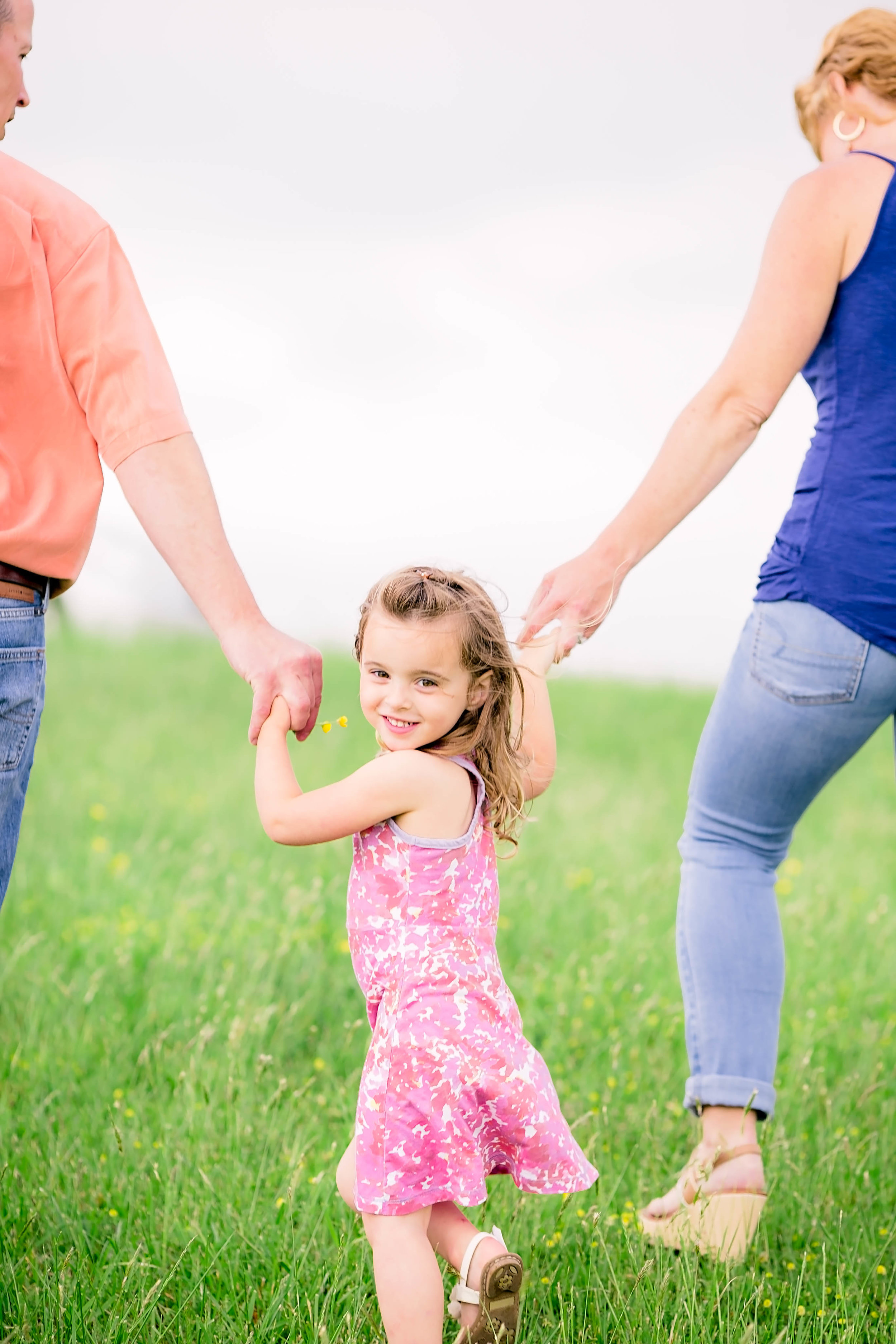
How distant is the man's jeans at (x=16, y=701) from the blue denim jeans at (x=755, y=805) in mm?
1382

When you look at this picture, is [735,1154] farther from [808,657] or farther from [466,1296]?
[808,657]

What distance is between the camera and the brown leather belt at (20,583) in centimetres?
211

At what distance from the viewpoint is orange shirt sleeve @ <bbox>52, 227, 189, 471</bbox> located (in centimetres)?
221

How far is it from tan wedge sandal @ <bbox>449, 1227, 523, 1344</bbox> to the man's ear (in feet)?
3.00

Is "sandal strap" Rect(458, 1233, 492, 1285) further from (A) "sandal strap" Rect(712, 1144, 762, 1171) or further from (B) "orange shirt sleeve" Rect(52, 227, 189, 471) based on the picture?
(B) "orange shirt sleeve" Rect(52, 227, 189, 471)

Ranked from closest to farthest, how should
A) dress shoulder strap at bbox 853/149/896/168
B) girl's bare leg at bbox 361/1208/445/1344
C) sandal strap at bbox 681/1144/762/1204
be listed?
girl's bare leg at bbox 361/1208/445/1344, dress shoulder strap at bbox 853/149/896/168, sandal strap at bbox 681/1144/762/1204

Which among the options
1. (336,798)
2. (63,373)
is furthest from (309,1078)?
(63,373)

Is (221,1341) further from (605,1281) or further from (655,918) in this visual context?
(655,918)

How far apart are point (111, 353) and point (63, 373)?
9 cm

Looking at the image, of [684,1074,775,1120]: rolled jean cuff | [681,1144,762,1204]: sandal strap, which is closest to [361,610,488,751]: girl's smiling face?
[684,1074,775,1120]: rolled jean cuff

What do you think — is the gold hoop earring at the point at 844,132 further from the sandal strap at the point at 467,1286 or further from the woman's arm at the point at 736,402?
the sandal strap at the point at 467,1286

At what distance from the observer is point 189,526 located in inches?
90.7

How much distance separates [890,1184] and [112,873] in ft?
12.0

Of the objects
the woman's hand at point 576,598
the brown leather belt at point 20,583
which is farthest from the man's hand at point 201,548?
the woman's hand at point 576,598
